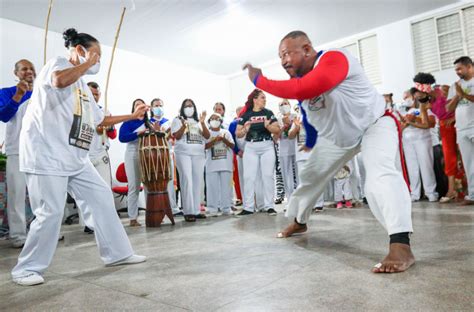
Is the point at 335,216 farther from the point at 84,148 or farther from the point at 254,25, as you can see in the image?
the point at 254,25

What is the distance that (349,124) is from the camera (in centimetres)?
213

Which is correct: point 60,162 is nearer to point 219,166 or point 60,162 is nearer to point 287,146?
point 219,166

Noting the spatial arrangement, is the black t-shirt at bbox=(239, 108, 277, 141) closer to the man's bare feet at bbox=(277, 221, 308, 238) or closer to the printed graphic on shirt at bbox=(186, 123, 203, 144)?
the printed graphic on shirt at bbox=(186, 123, 203, 144)

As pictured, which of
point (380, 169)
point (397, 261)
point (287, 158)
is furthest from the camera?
point (287, 158)

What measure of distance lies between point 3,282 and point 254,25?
26.1 feet

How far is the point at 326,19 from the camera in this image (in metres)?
8.83

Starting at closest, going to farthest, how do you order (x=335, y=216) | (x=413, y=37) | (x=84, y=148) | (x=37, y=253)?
1. (x=37, y=253)
2. (x=84, y=148)
3. (x=335, y=216)
4. (x=413, y=37)

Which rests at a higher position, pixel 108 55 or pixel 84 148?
pixel 108 55

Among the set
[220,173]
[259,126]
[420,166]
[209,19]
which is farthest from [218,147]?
[209,19]

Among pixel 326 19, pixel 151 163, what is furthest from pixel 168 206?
pixel 326 19

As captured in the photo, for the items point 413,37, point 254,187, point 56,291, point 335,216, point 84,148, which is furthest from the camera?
point 413,37

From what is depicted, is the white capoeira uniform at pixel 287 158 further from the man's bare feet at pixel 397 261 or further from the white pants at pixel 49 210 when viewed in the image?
the man's bare feet at pixel 397 261

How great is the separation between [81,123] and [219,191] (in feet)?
10.9

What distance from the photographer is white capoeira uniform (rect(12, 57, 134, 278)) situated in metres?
Answer: 2.10
